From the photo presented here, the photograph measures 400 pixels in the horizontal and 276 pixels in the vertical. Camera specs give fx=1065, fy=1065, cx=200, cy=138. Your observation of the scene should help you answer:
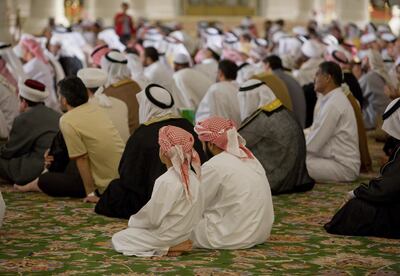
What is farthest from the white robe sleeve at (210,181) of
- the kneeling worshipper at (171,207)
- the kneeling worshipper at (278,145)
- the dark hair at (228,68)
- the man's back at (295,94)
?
the man's back at (295,94)

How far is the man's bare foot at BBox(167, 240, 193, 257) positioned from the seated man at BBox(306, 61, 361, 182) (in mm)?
2940

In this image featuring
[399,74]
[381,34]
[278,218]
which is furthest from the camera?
[381,34]

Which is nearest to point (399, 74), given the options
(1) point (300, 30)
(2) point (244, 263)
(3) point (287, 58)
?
(3) point (287, 58)

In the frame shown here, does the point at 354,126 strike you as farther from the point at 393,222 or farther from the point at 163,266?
the point at 163,266

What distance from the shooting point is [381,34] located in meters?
18.1

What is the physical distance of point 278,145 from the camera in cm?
820

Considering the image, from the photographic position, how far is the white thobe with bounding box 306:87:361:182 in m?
8.69

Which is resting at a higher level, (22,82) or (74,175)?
(22,82)

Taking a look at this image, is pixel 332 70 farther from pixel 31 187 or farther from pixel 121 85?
pixel 31 187

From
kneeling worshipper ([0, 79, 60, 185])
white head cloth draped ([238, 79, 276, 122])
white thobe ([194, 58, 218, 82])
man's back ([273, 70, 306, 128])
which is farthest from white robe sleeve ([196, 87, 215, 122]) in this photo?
white thobe ([194, 58, 218, 82])

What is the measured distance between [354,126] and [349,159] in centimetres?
28

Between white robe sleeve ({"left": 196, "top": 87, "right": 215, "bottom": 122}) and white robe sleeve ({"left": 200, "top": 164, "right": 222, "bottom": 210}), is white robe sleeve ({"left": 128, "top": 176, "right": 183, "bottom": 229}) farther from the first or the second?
white robe sleeve ({"left": 196, "top": 87, "right": 215, "bottom": 122})

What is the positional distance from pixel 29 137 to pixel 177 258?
2811mm

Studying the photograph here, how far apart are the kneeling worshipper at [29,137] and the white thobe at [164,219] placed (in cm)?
245
